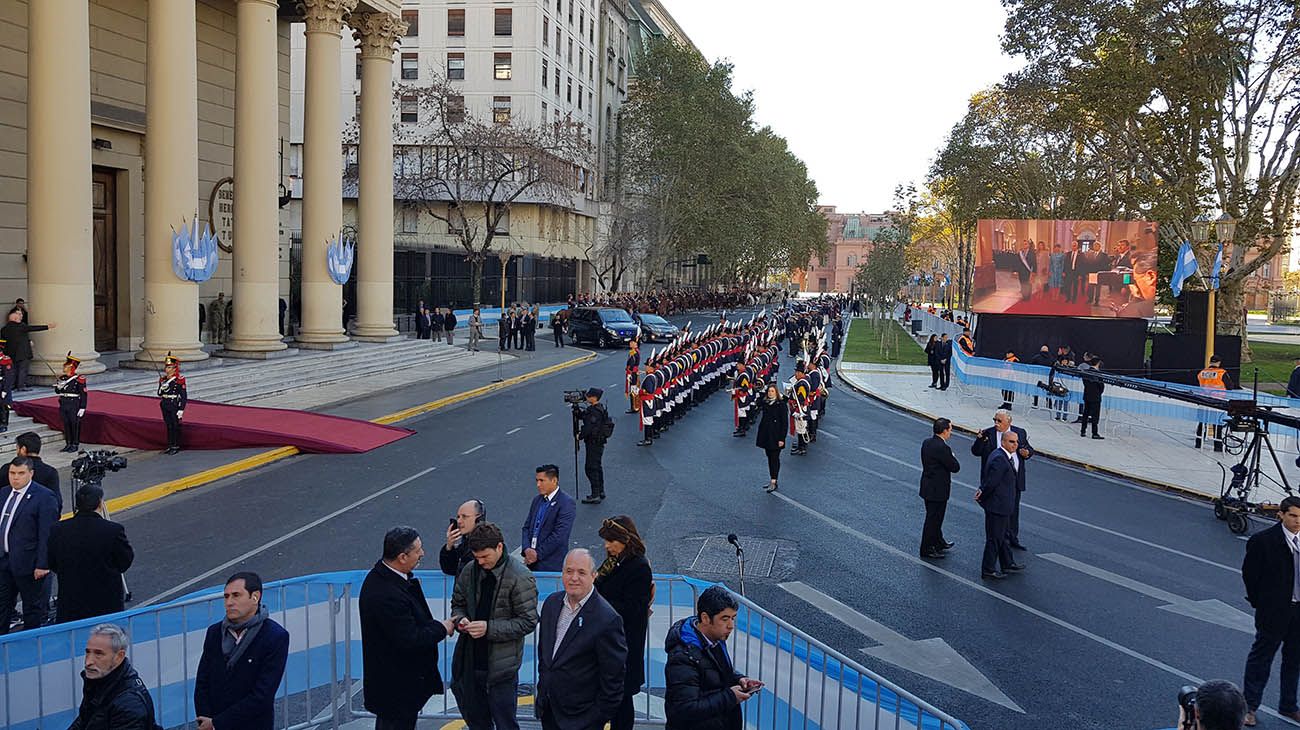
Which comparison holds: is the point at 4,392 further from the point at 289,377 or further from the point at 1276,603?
the point at 1276,603

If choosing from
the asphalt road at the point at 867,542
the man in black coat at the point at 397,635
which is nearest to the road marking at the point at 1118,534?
the asphalt road at the point at 867,542

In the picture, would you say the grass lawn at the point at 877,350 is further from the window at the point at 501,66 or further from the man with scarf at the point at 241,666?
the man with scarf at the point at 241,666

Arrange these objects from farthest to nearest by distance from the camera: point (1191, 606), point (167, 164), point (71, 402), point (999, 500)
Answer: point (167, 164)
point (71, 402)
point (999, 500)
point (1191, 606)

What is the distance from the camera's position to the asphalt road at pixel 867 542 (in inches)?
332

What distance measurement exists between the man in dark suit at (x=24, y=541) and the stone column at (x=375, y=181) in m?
24.4

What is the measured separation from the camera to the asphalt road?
27.7 ft

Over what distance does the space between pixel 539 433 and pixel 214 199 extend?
606 inches

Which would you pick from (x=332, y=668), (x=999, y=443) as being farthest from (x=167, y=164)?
(x=999, y=443)

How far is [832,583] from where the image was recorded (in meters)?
10.4

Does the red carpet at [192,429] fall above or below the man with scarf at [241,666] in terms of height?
below

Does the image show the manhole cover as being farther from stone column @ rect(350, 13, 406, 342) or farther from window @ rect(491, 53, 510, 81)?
window @ rect(491, 53, 510, 81)

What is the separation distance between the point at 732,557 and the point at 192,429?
10477 mm

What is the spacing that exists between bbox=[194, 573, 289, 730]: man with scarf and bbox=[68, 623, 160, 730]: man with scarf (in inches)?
12.8

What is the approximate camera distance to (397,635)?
5234mm
